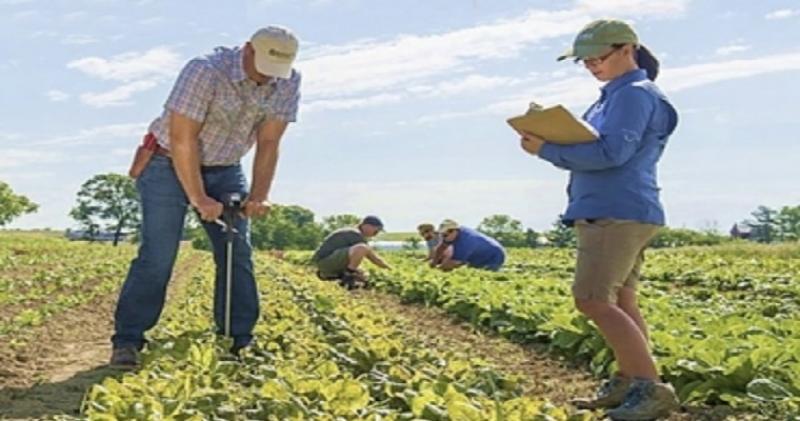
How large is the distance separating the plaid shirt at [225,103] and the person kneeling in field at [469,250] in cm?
902

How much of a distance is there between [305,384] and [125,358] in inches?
84.6

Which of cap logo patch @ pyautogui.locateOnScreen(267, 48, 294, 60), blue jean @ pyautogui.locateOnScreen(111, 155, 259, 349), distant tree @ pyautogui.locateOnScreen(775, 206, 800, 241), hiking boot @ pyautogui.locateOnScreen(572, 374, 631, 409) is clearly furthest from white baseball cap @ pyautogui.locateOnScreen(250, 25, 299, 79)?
distant tree @ pyautogui.locateOnScreen(775, 206, 800, 241)

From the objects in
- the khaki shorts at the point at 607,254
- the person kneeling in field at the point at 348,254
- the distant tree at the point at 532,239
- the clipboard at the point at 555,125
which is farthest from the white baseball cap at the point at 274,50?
the distant tree at the point at 532,239

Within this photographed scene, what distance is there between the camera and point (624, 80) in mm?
4402

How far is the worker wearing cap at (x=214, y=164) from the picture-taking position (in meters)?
5.34

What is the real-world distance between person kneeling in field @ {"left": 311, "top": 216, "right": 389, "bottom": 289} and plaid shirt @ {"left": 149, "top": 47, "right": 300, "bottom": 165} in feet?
28.2

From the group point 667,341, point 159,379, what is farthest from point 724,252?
point 159,379

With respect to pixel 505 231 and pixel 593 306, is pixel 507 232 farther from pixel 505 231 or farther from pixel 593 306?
pixel 593 306

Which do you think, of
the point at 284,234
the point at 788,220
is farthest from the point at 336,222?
the point at 788,220

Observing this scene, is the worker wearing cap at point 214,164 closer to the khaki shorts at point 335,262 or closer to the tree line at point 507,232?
the khaki shorts at point 335,262

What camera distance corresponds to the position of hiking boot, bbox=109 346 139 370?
552 centimetres

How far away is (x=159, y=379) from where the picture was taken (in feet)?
12.6

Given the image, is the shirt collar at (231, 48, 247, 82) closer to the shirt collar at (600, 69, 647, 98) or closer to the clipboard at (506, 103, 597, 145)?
the clipboard at (506, 103, 597, 145)

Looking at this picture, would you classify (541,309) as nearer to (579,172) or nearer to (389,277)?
(579,172)
